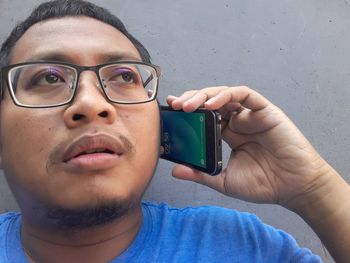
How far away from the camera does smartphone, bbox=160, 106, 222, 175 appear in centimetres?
99

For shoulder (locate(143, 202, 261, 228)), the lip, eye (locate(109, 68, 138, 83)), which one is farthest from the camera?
shoulder (locate(143, 202, 261, 228))

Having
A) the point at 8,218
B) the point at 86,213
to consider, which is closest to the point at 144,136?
the point at 86,213

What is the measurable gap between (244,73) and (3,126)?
2.65 feet

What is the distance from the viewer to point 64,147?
0.86m

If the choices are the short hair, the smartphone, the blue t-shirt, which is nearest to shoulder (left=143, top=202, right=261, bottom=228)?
the blue t-shirt

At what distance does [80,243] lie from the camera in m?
0.99

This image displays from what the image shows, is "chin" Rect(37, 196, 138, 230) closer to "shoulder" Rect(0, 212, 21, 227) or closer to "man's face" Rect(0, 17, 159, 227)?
"man's face" Rect(0, 17, 159, 227)

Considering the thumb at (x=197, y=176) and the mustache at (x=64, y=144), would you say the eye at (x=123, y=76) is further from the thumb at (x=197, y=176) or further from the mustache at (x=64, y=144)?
Result: the thumb at (x=197, y=176)

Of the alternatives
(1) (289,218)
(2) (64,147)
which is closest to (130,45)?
(2) (64,147)

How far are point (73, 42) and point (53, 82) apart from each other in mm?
109

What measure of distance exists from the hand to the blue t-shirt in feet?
0.28

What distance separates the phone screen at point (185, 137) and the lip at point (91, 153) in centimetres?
25

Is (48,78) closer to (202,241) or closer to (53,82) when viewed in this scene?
(53,82)

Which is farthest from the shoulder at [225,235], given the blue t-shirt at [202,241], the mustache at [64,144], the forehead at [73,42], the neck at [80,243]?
the forehead at [73,42]
